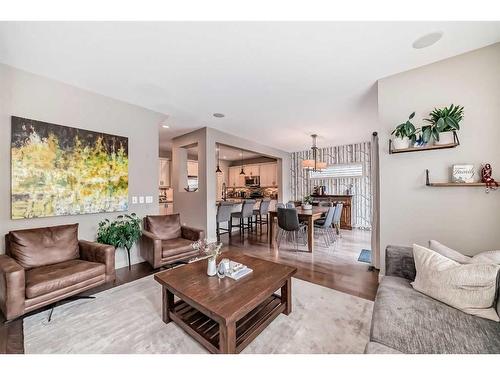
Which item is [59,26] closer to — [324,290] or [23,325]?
[23,325]

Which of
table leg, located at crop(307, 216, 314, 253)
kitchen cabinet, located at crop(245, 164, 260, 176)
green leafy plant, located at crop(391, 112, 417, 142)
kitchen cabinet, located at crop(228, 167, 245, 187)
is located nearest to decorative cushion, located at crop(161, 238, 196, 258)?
table leg, located at crop(307, 216, 314, 253)

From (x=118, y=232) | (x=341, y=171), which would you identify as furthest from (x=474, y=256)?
(x=341, y=171)

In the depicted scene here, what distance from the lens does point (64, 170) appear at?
8.68 ft

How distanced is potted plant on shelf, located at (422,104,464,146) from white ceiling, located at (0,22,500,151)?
0.60 m

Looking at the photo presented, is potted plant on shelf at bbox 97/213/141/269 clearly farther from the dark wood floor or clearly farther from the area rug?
the area rug

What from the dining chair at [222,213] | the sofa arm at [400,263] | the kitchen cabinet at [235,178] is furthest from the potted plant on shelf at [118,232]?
the kitchen cabinet at [235,178]

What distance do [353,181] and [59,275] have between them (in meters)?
6.90

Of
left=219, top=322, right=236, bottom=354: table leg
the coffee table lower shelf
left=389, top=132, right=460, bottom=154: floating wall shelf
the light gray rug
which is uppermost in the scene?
left=389, top=132, right=460, bottom=154: floating wall shelf

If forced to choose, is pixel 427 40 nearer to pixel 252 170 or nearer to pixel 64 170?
pixel 64 170

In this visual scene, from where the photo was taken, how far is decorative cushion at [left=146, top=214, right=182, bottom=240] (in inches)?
131

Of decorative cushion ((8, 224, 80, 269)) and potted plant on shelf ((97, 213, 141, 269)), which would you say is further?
potted plant on shelf ((97, 213, 141, 269))

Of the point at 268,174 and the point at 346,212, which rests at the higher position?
the point at 268,174

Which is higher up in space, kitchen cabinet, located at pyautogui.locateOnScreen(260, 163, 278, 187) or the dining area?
kitchen cabinet, located at pyautogui.locateOnScreen(260, 163, 278, 187)

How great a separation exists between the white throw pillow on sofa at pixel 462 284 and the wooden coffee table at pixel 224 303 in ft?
3.39
